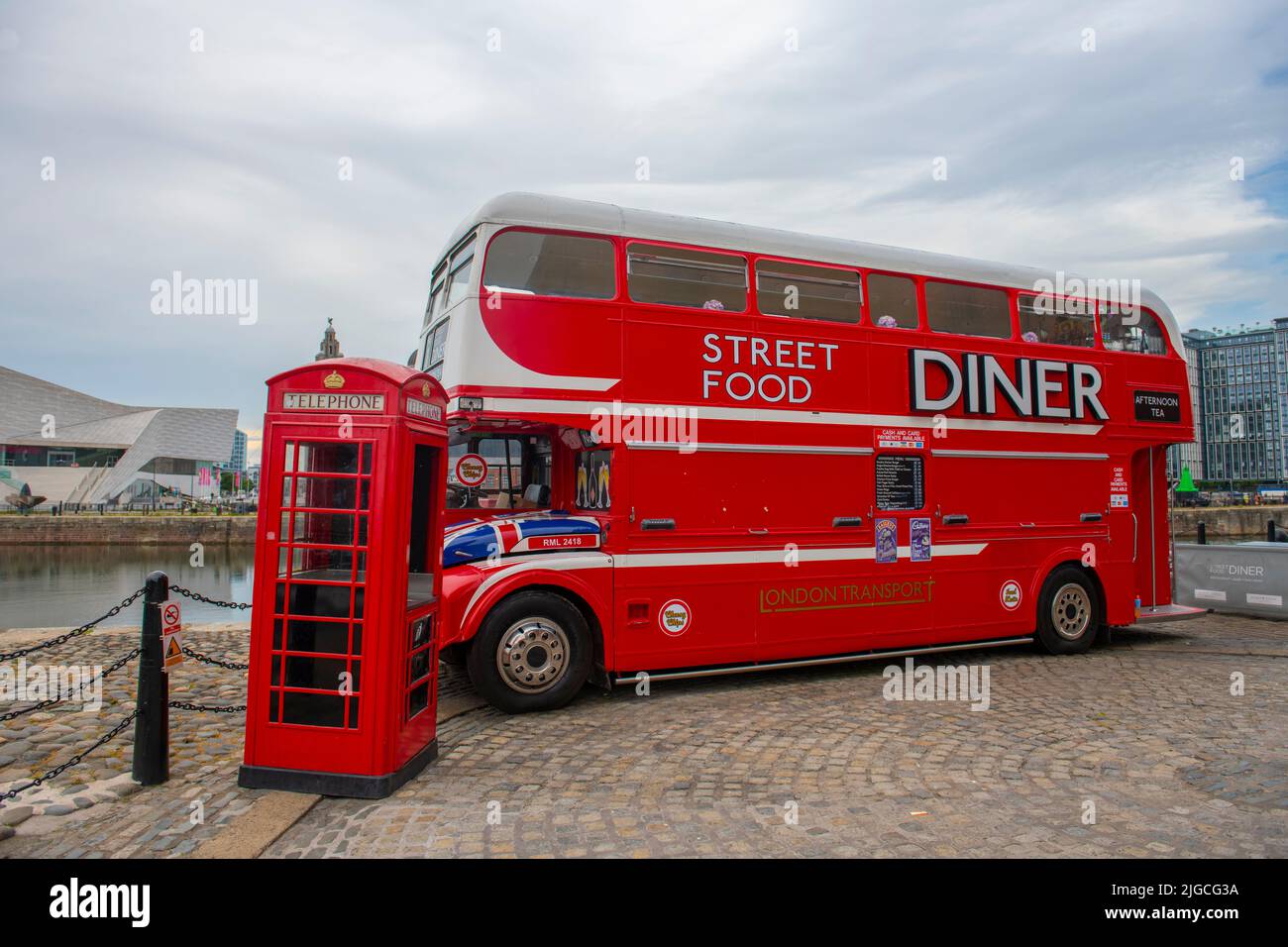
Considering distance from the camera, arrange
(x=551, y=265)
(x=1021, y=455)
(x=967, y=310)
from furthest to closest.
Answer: (x=1021, y=455) < (x=967, y=310) < (x=551, y=265)

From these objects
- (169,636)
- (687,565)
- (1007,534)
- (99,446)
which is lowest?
(169,636)

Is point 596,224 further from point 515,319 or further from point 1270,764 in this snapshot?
point 1270,764

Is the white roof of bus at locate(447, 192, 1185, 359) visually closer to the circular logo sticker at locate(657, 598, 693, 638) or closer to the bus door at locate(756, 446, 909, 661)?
the bus door at locate(756, 446, 909, 661)

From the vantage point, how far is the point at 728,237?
7734mm

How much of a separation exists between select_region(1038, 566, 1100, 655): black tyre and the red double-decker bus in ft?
0.10

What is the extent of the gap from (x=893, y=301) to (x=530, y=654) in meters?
5.35

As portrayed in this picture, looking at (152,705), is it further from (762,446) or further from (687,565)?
(762,446)

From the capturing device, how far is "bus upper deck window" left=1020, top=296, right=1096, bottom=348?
932 centimetres

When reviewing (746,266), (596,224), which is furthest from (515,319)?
(746,266)

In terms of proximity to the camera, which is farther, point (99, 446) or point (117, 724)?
point (99, 446)

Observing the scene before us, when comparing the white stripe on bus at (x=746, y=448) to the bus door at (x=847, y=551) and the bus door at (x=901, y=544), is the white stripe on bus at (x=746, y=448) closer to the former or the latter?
the bus door at (x=847, y=551)

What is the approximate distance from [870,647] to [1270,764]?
11.6ft

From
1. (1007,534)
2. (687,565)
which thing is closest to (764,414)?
(687,565)

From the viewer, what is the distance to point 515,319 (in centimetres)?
679
